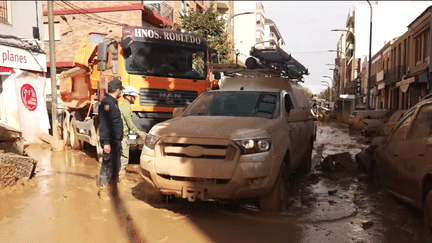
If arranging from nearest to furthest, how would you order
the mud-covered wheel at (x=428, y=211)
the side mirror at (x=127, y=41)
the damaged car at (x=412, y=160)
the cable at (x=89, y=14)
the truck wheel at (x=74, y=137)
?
the mud-covered wheel at (x=428, y=211), the damaged car at (x=412, y=160), the side mirror at (x=127, y=41), the truck wheel at (x=74, y=137), the cable at (x=89, y=14)

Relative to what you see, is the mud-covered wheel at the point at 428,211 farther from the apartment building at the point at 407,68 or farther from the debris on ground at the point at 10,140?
the apartment building at the point at 407,68

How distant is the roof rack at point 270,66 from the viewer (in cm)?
955

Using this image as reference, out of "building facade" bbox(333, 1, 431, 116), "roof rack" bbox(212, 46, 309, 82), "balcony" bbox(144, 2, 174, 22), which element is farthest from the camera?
"balcony" bbox(144, 2, 174, 22)

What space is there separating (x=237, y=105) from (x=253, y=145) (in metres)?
1.49

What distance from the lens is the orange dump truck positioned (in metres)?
9.02

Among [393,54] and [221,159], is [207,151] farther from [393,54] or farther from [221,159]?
[393,54]

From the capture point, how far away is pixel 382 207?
6.00 metres

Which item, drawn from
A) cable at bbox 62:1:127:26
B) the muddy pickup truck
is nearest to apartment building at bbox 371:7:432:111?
cable at bbox 62:1:127:26

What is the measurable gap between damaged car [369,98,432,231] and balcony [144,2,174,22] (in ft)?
81.1

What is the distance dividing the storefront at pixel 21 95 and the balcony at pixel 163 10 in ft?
46.8

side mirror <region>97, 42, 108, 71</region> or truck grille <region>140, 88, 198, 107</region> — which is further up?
side mirror <region>97, 42, 108, 71</region>

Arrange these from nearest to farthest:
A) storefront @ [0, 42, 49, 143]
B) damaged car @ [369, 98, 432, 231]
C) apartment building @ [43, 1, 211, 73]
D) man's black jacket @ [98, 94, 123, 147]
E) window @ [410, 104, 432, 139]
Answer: damaged car @ [369, 98, 432, 231], window @ [410, 104, 432, 139], man's black jacket @ [98, 94, 123, 147], storefront @ [0, 42, 49, 143], apartment building @ [43, 1, 211, 73]

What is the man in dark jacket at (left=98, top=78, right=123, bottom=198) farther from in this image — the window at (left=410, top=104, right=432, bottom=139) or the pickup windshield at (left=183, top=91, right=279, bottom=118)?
the window at (left=410, top=104, right=432, bottom=139)

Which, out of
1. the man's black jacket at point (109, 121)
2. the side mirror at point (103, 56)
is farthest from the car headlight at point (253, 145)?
the side mirror at point (103, 56)
